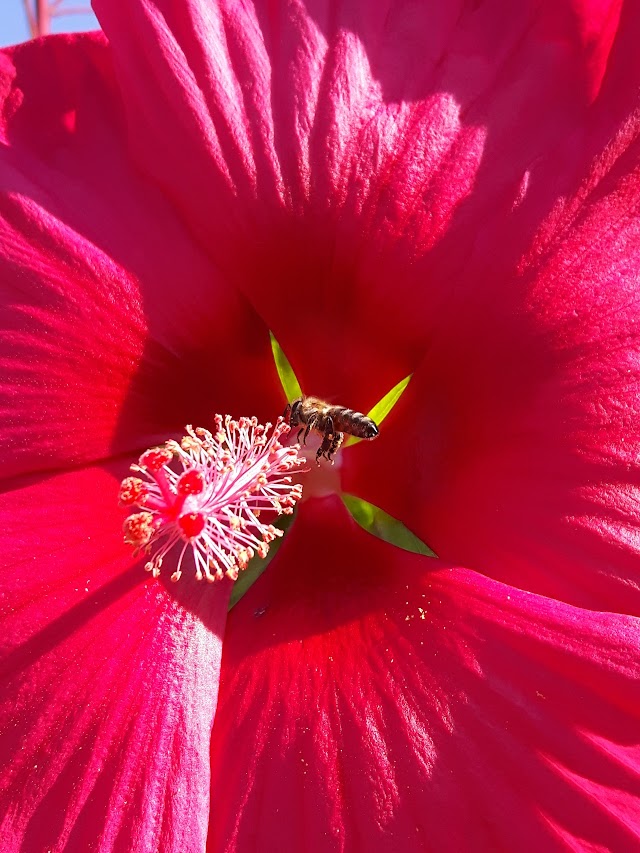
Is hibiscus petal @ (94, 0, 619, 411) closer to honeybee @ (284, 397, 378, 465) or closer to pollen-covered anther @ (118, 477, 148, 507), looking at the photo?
honeybee @ (284, 397, 378, 465)

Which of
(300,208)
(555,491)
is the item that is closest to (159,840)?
(555,491)

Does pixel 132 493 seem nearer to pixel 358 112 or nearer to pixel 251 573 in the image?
pixel 251 573

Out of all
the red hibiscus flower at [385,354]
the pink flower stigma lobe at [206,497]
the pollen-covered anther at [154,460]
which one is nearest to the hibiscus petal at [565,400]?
the red hibiscus flower at [385,354]

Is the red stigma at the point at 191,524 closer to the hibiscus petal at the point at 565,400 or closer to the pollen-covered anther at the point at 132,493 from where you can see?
the pollen-covered anther at the point at 132,493

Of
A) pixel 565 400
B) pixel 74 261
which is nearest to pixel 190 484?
pixel 74 261

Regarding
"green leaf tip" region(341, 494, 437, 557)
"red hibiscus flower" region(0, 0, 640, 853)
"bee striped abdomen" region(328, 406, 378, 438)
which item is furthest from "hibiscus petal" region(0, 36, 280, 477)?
"green leaf tip" region(341, 494, 437, 557)
